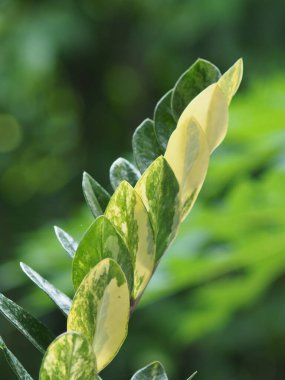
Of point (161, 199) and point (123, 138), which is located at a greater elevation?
point (161, 199)

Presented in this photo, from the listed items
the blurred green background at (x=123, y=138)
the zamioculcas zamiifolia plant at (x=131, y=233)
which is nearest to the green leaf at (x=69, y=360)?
the zamioculcas zamiifolia plant at (x=131, y=233)

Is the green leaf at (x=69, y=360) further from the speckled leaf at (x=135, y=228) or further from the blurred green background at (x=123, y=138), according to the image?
the blurred green background at (x=123, y=138)

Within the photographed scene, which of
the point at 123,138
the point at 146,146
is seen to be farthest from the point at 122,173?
the point at 123,138

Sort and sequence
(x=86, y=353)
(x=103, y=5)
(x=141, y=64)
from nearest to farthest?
(x=86, y=353) < (x=103, y=5) < (x=141, y=64)

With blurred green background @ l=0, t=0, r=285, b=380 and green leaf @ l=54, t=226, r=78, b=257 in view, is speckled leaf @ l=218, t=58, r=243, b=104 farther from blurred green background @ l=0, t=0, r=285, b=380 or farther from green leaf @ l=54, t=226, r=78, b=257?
blurred green background @ l=0, t=0, r=285, b=380

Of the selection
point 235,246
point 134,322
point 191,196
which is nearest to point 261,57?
point 134,322

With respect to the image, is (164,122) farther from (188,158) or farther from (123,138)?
(123,138)

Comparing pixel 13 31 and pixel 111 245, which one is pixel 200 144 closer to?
pixel 111 245
